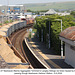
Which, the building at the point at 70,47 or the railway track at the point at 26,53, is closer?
the building at the point at 70,47

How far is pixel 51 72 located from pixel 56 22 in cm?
3762

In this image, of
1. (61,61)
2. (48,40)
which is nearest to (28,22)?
(48,40)

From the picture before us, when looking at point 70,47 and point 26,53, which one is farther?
point 26,53

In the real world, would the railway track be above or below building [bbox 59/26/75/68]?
below

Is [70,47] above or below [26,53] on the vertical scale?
above

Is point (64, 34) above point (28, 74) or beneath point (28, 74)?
beneath

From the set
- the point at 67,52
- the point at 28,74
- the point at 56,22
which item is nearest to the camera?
the point at 28,74

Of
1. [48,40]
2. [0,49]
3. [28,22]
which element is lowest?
[28,22]

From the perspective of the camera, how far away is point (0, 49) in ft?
109

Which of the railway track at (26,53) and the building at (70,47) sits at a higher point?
the building at (70,47)

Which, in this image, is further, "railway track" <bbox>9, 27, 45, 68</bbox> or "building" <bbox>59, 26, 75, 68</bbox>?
"railway track" <bbox>9, 27, 45, 68</bbox>

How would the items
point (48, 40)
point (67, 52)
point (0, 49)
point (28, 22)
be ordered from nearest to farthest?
1. point (0, 49)
2. point (67, 52)
3. point (48, 40)
4. point (28, 22)

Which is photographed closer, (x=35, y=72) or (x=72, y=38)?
(x=35, y=72)

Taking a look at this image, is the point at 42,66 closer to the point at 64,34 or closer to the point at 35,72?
the point at 64,34
